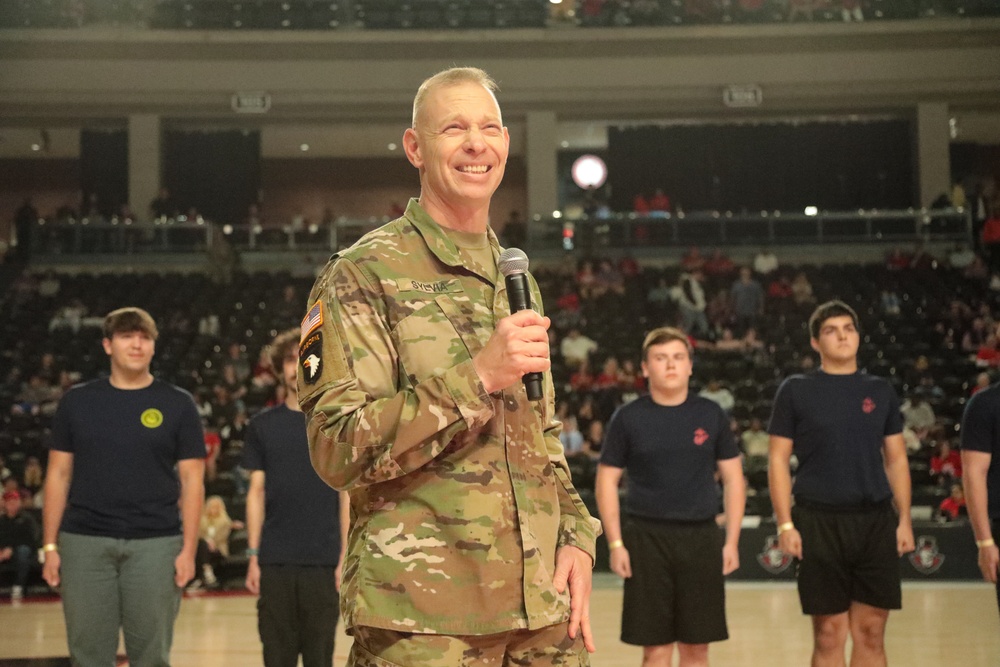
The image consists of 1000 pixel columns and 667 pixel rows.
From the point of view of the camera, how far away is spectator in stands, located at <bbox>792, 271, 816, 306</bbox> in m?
17.9

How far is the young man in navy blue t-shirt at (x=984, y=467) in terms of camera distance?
4.96 meters

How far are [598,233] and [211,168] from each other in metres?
8.73

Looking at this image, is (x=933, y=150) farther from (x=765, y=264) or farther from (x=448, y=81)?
(x=448, y=81)

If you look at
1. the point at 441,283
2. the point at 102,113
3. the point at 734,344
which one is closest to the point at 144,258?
the point at 102,113

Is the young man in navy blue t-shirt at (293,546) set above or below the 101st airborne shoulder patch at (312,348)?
below

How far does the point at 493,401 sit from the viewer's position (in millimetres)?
2150

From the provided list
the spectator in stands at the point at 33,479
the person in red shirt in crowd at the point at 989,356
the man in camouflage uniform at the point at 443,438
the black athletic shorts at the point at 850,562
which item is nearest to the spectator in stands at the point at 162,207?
the spectator in stands at the point at 33,479

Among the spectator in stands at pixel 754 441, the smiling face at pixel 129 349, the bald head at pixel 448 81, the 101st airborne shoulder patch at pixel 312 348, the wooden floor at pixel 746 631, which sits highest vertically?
the bald head at pixel 448 81

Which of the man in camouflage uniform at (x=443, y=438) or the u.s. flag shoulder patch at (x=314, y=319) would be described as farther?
the u.s. flag shoulder patch at (x=314, y=319)

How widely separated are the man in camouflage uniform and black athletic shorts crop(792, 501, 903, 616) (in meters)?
3.47

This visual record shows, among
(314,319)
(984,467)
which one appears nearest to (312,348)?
(314,319)

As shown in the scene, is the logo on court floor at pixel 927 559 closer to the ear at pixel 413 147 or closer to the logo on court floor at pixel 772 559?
the logo on court floor at pixel 772 559

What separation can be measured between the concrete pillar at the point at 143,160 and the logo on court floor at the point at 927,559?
16.7 metres

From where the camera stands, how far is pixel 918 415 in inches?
567
